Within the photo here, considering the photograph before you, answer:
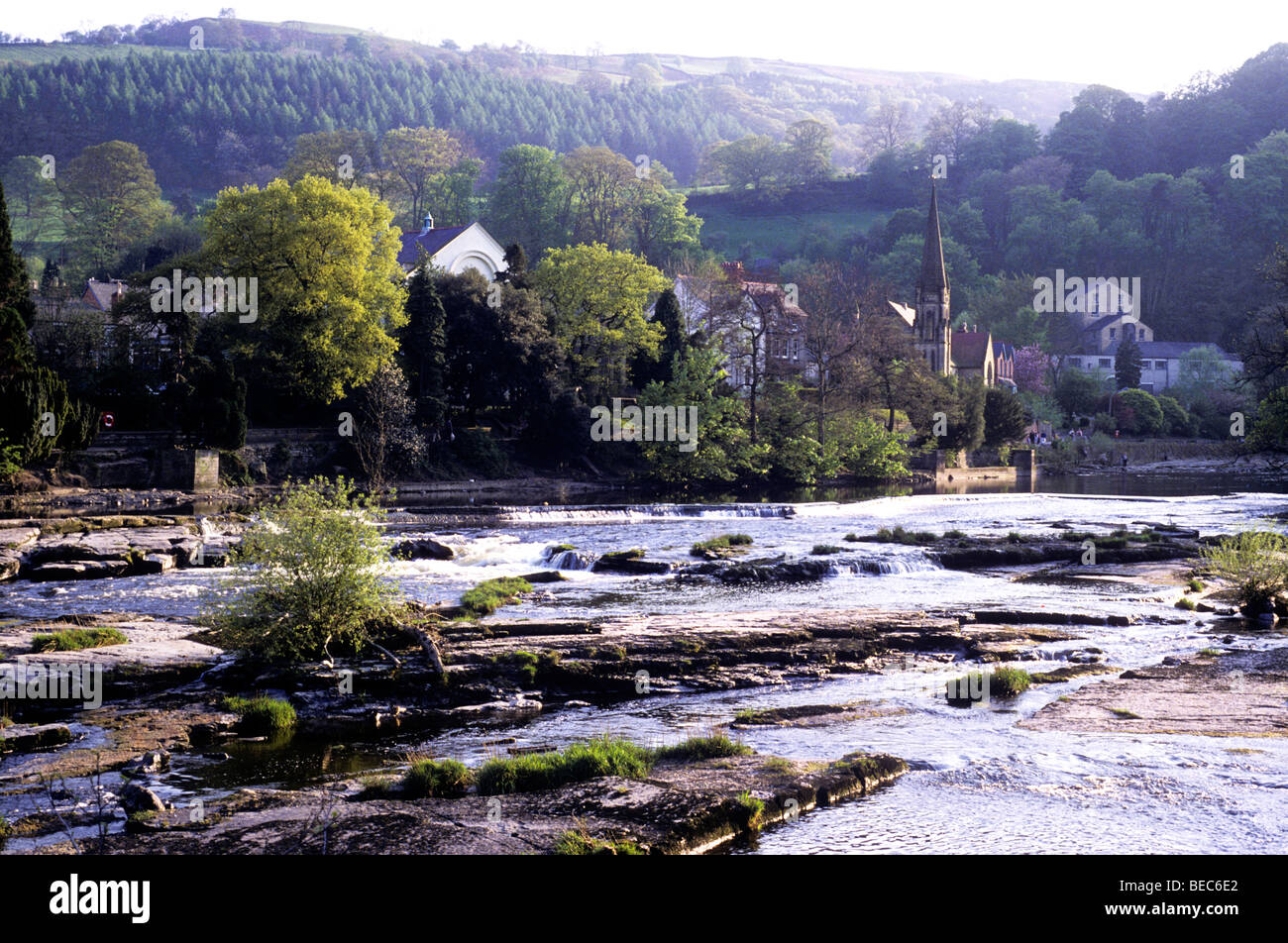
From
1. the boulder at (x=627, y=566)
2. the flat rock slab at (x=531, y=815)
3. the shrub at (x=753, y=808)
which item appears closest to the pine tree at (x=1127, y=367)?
the boulder at (x=627, y=566)

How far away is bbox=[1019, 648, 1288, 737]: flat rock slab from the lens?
13.7m

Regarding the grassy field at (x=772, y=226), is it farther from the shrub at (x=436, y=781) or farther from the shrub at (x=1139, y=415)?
the shrub at (x=436, y=781)

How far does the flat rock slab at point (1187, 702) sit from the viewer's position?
1370cm

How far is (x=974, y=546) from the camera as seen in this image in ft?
107

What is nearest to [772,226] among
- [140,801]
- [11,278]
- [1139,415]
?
[1139,415]

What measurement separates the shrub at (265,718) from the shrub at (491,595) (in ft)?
23.4

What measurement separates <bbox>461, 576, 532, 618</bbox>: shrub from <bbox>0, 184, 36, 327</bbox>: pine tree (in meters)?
25.9

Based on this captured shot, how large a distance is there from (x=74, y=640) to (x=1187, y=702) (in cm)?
1610

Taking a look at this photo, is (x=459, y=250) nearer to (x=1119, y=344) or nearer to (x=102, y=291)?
(x=102, y=291)

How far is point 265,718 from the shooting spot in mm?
13305
